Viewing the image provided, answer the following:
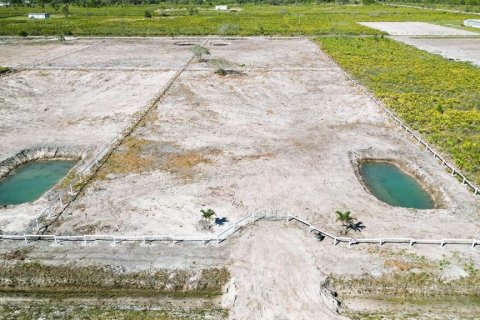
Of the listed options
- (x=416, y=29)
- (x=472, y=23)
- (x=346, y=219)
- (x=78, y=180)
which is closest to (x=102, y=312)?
(x=78, y=180)

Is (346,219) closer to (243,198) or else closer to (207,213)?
(243,198)

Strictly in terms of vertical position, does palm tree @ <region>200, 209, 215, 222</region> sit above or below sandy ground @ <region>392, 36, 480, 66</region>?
below

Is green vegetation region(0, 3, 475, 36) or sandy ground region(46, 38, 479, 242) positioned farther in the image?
green vegetation region(0, 3, 475, 36)

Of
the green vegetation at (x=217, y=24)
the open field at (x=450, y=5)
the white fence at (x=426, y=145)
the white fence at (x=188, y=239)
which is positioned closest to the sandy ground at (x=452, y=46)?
the green vegetation at (x=217, y=24)

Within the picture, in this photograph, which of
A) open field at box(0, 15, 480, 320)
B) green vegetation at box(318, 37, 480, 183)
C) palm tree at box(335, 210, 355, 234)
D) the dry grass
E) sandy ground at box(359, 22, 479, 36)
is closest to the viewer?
open field at box(0, 15, 480, 320)

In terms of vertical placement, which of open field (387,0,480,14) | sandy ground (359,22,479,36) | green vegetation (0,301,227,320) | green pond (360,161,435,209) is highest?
open field (387,0,480,14)

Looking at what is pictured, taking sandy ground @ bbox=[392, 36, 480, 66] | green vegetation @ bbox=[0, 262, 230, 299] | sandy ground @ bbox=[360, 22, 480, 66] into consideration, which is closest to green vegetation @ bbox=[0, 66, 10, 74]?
green vegetation @ bbox=[0, 262, 230, 299]

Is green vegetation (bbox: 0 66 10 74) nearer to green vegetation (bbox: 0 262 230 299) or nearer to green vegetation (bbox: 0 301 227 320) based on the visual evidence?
green vegetation (bbox: 0 262 230 299)

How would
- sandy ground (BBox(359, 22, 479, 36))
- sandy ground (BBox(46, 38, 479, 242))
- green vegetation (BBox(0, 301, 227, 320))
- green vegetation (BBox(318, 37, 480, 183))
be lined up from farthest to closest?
sandy ground (BBox(359, 22, 479, 36)) < green vegetation (BBox(318, 37, 480, 183)) < sandy ground (BBox(46, 38, 479, 242)) < green vegetation (BBox(0, 301, 227, 320))
